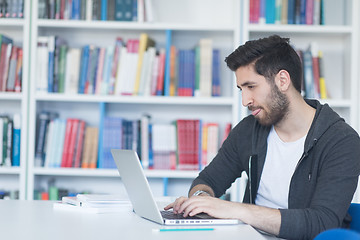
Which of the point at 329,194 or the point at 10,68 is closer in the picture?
the point at 329,194

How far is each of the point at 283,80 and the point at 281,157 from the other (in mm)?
289

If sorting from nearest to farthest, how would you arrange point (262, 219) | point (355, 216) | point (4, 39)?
point (262, 219)
point (355, 216)
point (4, 39)

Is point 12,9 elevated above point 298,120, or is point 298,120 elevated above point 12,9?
point 12,9

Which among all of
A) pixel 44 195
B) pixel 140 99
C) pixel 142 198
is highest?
pixel 140 99

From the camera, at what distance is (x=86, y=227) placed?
1.44 meters

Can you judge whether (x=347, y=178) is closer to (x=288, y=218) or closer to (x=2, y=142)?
(x=288, y=218)

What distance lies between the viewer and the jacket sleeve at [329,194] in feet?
5.11

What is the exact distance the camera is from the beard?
197cm

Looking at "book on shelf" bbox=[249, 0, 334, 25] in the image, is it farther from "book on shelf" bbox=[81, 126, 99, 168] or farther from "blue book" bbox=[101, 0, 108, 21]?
"book on shelf" bbox=[81, 126, 99, 168]

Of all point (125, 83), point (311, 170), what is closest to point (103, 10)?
point (125, 83)

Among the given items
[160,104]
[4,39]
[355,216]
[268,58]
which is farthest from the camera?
[160,104]

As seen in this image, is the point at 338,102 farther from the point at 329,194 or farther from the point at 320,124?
the point at 329,194

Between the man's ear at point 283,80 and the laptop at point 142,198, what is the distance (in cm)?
62

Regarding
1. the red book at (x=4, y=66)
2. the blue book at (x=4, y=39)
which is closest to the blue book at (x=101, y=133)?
the red book at (x=4, y=66)
